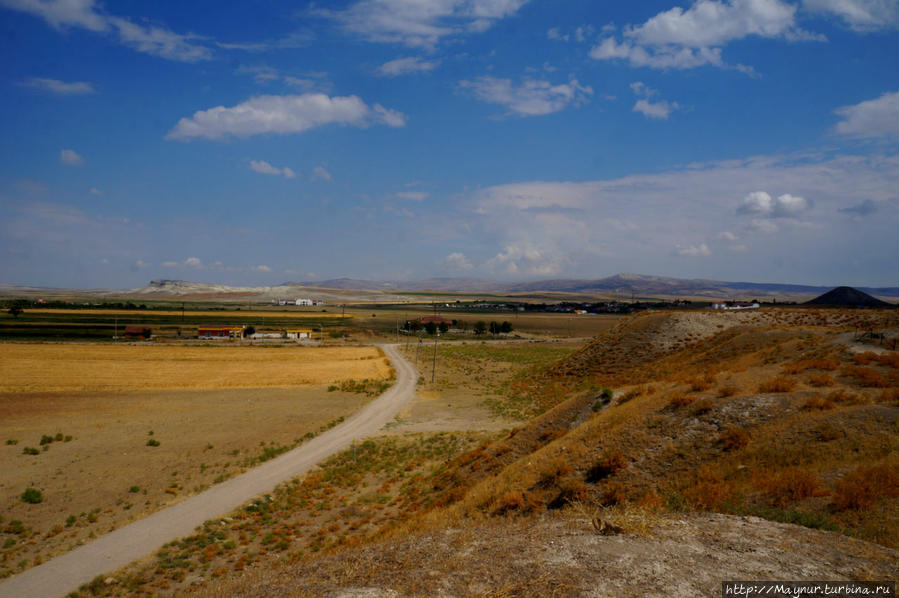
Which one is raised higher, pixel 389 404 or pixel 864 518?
pixel 864 518

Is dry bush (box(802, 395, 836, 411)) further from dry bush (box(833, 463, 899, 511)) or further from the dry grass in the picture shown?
the dry grass

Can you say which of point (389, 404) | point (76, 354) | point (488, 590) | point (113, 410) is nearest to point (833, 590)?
point (488, 590)

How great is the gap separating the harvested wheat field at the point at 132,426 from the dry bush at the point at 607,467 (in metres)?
18.3

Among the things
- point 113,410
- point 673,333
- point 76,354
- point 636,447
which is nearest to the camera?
point 636,447

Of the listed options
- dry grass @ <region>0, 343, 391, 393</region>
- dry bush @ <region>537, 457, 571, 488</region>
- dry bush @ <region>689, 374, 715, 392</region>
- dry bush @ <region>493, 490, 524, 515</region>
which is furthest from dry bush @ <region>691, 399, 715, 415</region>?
dry grass @ <region>0, 343, 391, 393</region>

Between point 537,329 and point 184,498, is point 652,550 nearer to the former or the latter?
point 184,498

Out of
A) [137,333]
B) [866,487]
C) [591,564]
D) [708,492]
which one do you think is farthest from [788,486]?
[137,333]

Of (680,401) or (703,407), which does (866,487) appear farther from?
(680,401)

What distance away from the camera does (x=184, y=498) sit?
21.0m

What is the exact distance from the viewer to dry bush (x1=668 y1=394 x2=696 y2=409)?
16566 mm

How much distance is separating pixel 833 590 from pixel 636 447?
7.62 meters

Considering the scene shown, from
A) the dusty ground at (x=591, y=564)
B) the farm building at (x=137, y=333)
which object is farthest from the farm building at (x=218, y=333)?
the dusty ground at (x=591, y=564)

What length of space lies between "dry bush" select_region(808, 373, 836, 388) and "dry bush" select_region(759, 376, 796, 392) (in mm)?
724

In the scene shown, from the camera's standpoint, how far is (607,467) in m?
14.3
